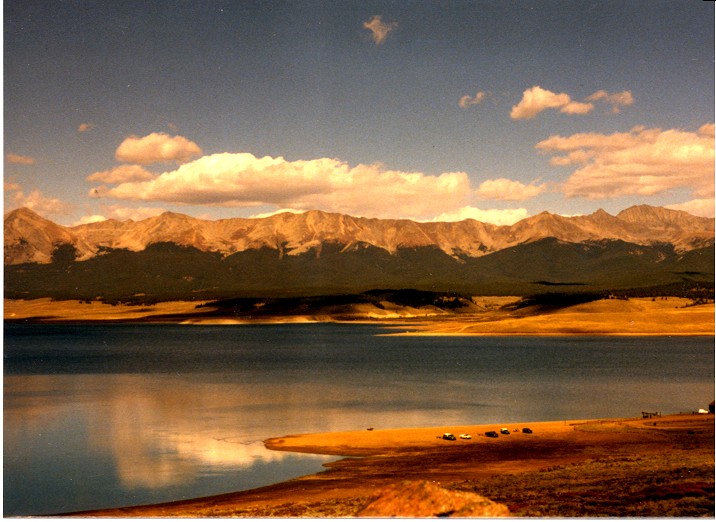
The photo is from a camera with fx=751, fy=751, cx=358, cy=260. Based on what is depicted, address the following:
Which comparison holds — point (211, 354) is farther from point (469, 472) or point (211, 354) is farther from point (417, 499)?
point (417, 499)

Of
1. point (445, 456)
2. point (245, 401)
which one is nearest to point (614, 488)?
point (445, 456)

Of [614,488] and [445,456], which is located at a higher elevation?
[614,488]

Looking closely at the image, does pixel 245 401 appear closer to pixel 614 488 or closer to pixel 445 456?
pixel 445 456

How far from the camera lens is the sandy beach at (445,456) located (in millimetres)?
33375

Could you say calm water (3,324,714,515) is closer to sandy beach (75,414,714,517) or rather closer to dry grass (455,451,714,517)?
sandy beach (75,414,714,517)

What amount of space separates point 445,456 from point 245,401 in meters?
33.0

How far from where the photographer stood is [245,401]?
71375mm

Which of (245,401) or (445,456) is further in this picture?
(245,401)

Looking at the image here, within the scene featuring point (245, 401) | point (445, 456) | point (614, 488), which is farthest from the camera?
point (245, 401)

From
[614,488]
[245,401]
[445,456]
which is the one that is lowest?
[245,401]

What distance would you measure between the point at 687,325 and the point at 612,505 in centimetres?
17320

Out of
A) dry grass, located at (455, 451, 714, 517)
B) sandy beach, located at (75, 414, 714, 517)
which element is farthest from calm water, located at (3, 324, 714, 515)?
dry grass, located at (455, 451, 714, 517)

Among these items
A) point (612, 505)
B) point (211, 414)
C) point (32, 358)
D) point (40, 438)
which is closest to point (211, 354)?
point (32, 358)

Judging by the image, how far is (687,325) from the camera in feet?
611
